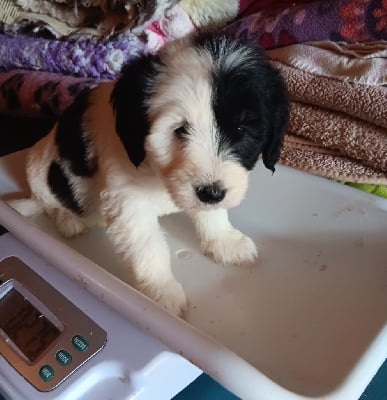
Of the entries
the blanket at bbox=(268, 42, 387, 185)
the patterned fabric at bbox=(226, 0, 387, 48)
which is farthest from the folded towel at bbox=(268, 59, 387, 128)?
the patterned fabric at bbox=(226, 0, 387, 48)

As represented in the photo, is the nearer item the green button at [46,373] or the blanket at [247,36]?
the green button at [46,373]

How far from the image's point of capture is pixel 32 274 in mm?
988

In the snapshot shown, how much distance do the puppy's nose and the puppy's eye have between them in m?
0.09

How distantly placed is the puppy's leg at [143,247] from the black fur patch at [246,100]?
0.26 meters

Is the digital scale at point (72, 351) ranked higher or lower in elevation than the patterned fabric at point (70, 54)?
lower

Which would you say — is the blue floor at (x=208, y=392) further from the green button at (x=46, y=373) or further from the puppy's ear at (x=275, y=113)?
the puppy's ear at (x=275, y=113)

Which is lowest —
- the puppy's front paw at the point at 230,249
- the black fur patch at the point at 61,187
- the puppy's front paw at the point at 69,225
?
the puppy's front paw at the point at 230,249

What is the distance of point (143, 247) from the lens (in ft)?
3.64

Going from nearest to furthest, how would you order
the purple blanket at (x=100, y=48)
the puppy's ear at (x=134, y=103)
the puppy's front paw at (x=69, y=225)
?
→ the puppy's ear at (x=134, y=103)
the puppy's front paw at (x=69, y=225)
the purple blanket at (x=100, y=48)

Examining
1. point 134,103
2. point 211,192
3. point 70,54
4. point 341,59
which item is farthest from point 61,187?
point 341,59

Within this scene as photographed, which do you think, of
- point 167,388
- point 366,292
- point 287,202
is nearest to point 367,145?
point 287,202

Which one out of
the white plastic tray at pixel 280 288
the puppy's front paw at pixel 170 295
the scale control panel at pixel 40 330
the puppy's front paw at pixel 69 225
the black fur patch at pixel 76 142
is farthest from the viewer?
the puppy's front paw at pixel 69 225

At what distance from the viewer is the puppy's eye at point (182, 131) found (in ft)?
2.95

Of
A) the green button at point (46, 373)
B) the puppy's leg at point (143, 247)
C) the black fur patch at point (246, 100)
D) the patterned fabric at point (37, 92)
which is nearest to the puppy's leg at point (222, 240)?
the puppy's leg at point (143, 247)
